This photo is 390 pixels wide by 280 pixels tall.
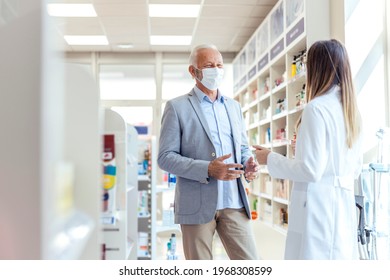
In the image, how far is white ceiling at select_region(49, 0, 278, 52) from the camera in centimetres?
477

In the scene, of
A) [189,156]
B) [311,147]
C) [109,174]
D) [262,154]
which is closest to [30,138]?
[109,174]

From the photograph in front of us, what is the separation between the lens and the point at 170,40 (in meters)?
6.33

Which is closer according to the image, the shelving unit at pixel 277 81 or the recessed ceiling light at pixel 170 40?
the shelving unit at pixel 277 81

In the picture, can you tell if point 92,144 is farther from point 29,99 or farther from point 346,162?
point 346,162

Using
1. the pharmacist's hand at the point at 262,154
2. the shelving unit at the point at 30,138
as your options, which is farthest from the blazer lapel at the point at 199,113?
the shelving unit at the point at 30,138

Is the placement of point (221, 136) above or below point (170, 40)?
below

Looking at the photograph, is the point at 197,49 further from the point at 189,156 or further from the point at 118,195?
the point at 118,195

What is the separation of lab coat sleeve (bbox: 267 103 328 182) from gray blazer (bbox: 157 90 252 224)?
1.37 feet

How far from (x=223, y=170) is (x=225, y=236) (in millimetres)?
305

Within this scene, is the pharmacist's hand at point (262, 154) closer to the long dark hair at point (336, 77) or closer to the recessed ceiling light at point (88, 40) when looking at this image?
the long dark hair at point (336, 77)

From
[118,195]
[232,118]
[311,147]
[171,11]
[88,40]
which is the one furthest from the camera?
[88,40]

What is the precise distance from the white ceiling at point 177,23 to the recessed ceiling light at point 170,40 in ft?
0.28

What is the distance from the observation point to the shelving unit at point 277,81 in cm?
336

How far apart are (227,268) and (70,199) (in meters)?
1.11
